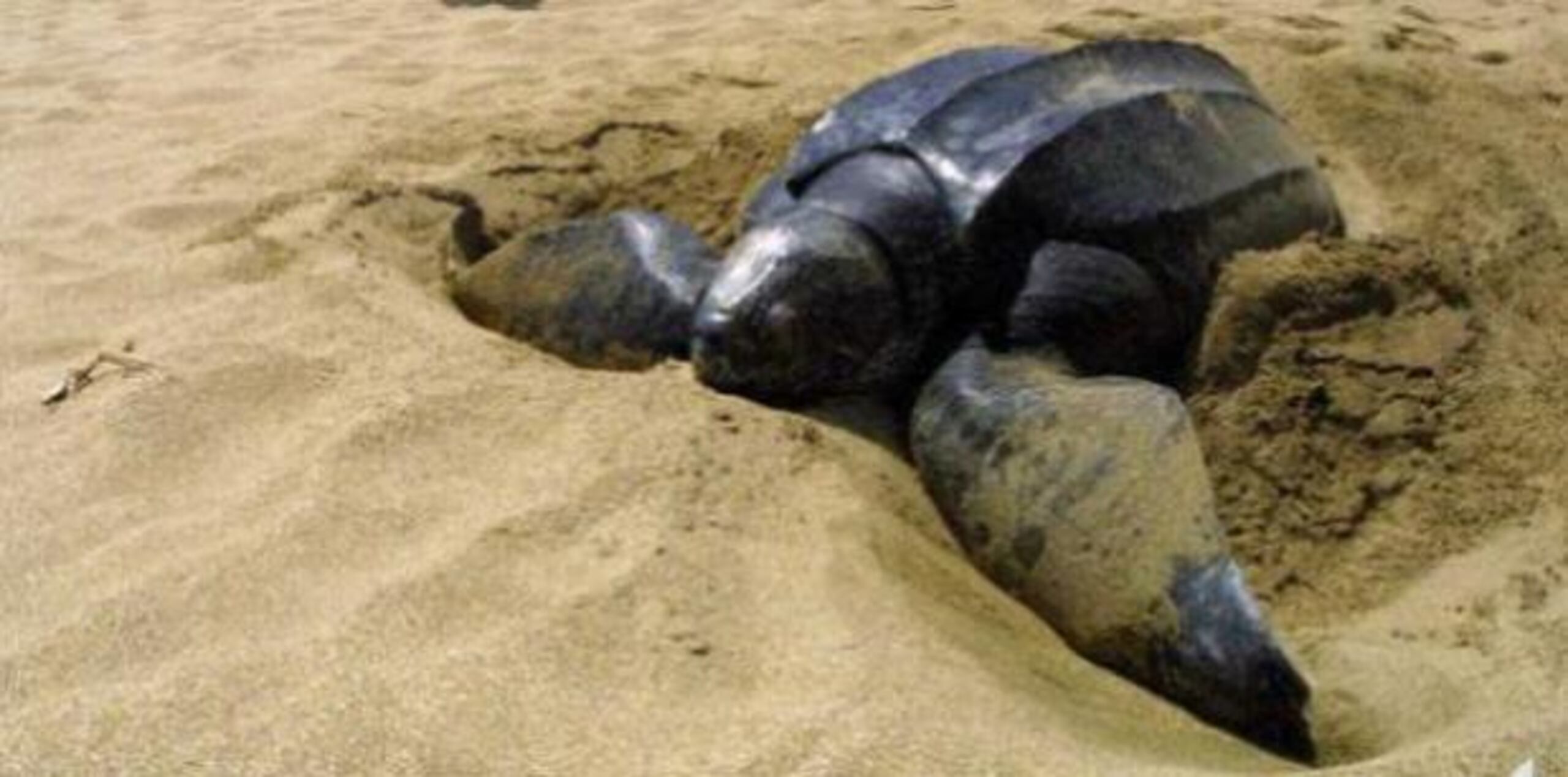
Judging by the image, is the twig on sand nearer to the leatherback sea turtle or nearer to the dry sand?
the dry sand

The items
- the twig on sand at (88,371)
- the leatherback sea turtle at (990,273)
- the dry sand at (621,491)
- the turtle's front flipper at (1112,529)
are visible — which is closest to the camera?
the dry sand at (621,491)

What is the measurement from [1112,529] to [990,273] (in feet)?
2.32

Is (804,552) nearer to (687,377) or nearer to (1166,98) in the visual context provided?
(687,377)

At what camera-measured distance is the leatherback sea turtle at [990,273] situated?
2.21m

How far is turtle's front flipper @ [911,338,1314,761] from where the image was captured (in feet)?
6.08

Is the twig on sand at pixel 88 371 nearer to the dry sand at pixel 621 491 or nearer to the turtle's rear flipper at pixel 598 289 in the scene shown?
the dry sand at pixel 621 491

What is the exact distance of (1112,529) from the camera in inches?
80.4

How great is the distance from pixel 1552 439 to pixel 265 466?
72.3 inches

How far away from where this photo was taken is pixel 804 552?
6.48 ft

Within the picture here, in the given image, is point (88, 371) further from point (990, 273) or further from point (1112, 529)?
point (1112, 529)

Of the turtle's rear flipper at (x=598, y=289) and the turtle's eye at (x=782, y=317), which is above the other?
the turtle's eye at (x=782, y=317)

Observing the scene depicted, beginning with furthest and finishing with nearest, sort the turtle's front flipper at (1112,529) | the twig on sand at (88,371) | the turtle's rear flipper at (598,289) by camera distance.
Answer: the turtle's rear flipper at (598,289)
the twig on sand at (88,371)
the turtle's front flipper at (1112,529)

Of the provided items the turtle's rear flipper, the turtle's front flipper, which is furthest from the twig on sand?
the turtle's front flipper

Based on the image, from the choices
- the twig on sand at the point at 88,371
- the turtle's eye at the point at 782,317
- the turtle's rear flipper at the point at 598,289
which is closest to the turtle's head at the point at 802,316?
the turtle's eye at the point at 782,317
